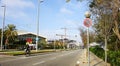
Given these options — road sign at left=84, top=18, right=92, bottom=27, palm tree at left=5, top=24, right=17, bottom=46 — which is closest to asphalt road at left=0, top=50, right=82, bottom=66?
road sign at left=84, top=18, right=92, bottom=27

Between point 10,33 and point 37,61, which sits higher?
point 10,33

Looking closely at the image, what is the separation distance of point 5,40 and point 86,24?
254 feet

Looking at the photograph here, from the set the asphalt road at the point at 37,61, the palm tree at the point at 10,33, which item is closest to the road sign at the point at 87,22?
the asphalt road at the point at 37,61

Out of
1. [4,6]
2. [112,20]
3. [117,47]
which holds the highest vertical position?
[4,6]

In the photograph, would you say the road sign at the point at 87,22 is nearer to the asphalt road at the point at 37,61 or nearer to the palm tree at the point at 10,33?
the asphalt road at the point at 37,61

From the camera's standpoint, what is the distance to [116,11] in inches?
606

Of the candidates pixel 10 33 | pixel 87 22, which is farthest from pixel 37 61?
pixel 10 33

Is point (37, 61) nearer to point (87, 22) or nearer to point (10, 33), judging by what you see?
point (87, 22)

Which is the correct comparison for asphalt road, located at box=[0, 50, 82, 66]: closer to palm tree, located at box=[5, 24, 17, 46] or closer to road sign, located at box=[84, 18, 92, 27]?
road sign, located at box=[84, 18, 92, 27]

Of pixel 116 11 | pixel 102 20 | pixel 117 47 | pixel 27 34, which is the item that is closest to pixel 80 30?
pixel 117 47

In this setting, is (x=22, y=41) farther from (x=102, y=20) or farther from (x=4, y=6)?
(x=102, y=20)

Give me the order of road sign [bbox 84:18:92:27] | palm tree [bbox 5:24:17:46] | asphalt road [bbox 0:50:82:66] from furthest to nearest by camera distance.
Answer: palm tree [bbox 5:24:17:46], asphalt road [bbox 0:50:82:66], road sign [bbox 84:18:92:27]

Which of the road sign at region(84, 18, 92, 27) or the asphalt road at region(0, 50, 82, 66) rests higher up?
the road sign at region(84, 18, 92, 27)

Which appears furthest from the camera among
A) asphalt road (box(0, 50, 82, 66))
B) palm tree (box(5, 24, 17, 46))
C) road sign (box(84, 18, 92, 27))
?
palm tree (box(5, 24, 17, 46))
